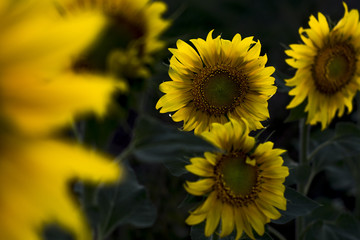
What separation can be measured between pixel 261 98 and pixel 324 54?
175mm

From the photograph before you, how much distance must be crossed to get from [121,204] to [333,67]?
41cm

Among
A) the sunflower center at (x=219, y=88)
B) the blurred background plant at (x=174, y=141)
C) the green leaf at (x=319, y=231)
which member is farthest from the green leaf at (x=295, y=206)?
the green leaf at (x=319, y=231)

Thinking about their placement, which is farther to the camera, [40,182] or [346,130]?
[346,130]

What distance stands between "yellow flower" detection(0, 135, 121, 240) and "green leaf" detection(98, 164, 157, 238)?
0.23 metres

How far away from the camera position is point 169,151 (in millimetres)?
261

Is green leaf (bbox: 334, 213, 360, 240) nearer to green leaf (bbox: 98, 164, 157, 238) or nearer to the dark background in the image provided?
the dark background

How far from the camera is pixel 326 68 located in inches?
26.9

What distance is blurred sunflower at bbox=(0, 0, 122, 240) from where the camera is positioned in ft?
0.46

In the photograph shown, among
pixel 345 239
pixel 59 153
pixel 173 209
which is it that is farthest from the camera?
pixel 173 209

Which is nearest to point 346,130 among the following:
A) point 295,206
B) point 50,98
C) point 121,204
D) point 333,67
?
point 333,67

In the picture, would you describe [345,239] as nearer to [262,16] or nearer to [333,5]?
[333,5]

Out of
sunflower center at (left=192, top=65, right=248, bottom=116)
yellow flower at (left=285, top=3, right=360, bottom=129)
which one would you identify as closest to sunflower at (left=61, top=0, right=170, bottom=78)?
sunflower center at (left=192, top=65, right=248, bottom=116)

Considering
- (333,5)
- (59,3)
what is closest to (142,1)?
(59,3)

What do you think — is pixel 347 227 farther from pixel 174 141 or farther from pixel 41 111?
pixel 41 111
